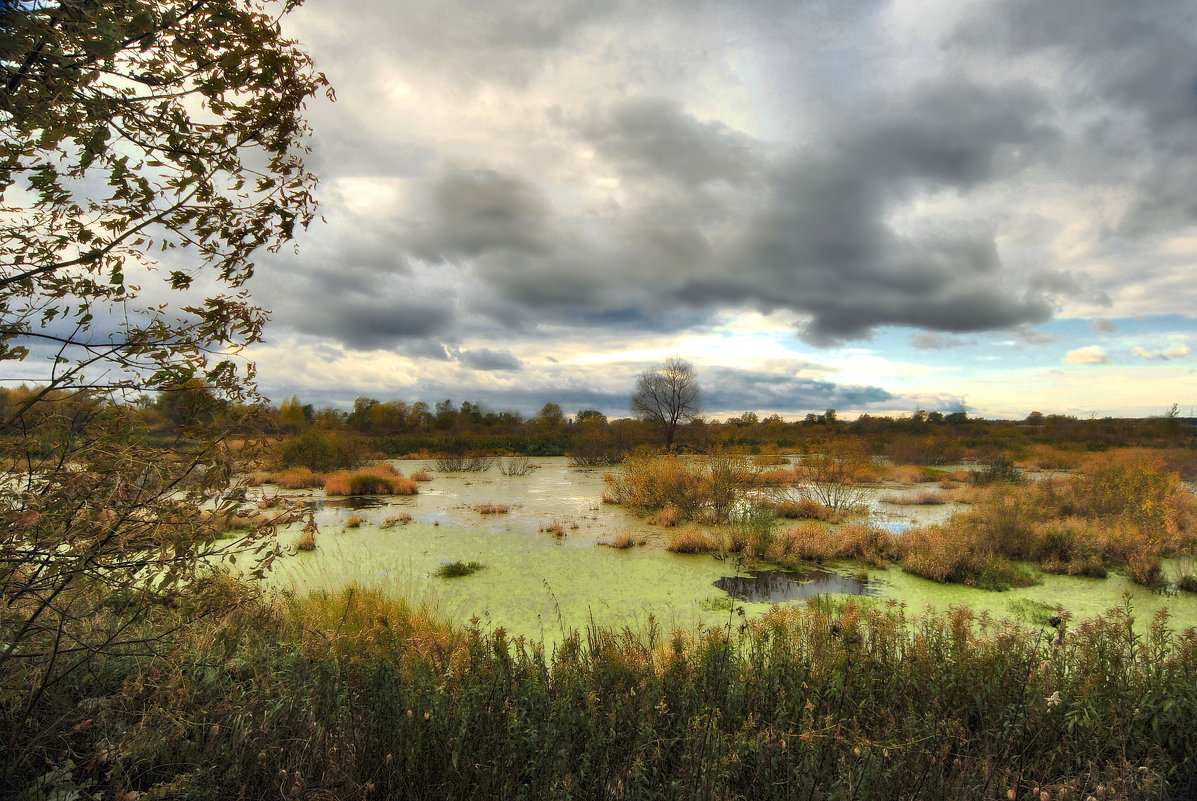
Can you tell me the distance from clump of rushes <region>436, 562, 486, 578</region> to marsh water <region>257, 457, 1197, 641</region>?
16 centimetres

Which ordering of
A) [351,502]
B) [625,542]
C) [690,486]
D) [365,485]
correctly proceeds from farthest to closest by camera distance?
1. [365,485]
2. [351,502]
3. [690,486]
4. [625,542]

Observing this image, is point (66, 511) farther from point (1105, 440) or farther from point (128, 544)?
point (1105, 440)

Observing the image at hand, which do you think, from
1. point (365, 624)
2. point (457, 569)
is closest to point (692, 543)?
point (457, 569)

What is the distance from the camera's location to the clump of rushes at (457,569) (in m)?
9.17

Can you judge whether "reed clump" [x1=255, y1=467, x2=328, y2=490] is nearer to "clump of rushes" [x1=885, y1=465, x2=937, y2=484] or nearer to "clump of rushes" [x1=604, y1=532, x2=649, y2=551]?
"clump of rushes" [x1=604, y1=532, x2=649, y2=551]

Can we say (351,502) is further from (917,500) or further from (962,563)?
(917,500)

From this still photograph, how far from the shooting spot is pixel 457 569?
9273 millimetres

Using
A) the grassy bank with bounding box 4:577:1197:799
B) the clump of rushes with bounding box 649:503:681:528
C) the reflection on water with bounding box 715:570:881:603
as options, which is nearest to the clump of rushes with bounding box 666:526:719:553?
the reflection on water with bounding box 715:570:881:603

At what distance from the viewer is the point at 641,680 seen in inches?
156

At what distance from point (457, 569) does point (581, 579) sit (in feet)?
7.21

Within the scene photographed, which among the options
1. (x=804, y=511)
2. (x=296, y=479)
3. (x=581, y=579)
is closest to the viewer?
(x=581, y=579)

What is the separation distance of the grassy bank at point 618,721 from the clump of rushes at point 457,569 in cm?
412

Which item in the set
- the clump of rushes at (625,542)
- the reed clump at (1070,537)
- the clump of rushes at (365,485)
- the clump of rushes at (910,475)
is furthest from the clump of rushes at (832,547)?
the clump of rushes at (910,475)

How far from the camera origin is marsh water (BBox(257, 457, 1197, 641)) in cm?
731
